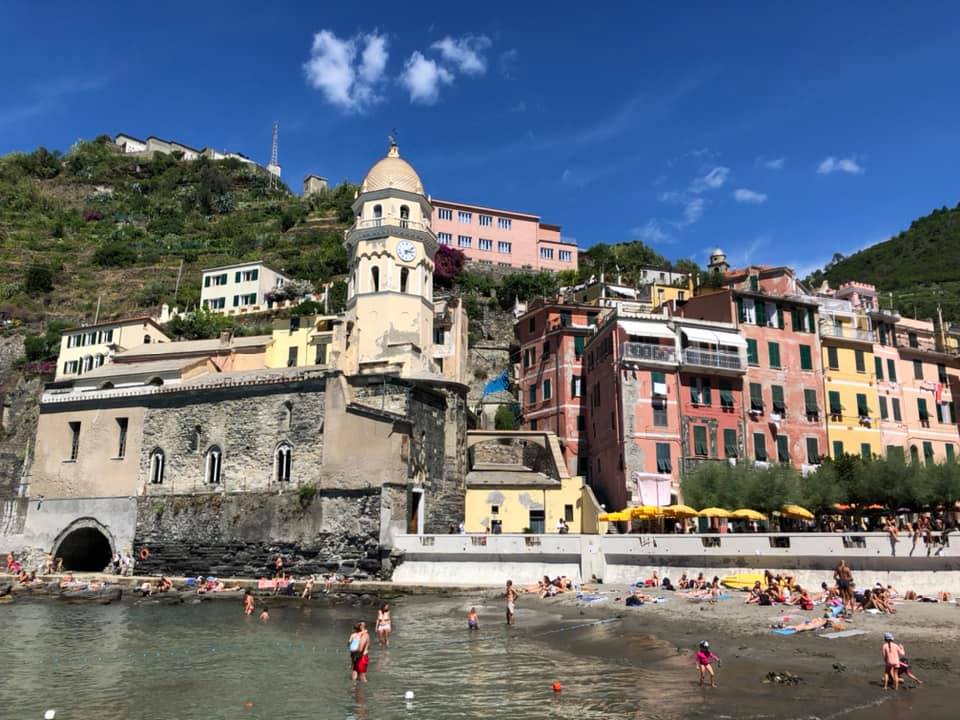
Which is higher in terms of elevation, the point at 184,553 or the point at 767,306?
the point at 767,306

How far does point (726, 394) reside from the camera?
1593 inches

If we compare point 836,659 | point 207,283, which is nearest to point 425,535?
point 836,659

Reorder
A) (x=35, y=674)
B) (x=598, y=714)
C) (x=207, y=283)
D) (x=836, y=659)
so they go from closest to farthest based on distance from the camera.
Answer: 1. (x=598, y=714)
2. (x=836, y=659)
3. (x=35, y=674)
4. (x=207, y=283)

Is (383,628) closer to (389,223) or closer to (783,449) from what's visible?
(389,223)

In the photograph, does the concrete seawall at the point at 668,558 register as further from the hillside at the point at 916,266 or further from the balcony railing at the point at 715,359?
the hillside at the point at 916,266

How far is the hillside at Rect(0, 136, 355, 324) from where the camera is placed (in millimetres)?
84000

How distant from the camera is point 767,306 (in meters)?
Answer: 42.9

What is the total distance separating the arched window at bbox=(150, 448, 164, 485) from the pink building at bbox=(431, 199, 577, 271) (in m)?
47.1

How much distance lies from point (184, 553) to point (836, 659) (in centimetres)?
3015

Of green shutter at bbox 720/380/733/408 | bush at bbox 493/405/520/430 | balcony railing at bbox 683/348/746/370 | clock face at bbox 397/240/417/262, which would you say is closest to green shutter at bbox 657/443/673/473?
green shutter at bbox 720/380/733/408

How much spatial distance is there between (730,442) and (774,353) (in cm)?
620

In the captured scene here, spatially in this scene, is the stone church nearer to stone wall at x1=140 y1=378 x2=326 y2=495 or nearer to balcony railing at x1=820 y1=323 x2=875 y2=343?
stone wall at x1=140 y1=378 x2=326 y2=495

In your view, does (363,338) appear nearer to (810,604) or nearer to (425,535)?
(425,535)

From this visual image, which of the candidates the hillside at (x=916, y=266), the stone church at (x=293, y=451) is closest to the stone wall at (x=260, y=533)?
the stone church at (x=293, y=451)
